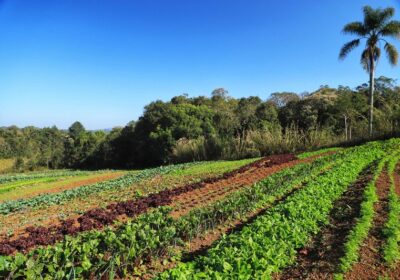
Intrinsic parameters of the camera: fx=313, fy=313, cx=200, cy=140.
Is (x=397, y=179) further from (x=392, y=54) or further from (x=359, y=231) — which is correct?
(x=392, y=54)

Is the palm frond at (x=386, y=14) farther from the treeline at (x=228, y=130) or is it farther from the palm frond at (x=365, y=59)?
the treeline at (x=228, y=130)

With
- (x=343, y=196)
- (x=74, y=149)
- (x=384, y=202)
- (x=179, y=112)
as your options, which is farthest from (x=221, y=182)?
(x=74, y=149)

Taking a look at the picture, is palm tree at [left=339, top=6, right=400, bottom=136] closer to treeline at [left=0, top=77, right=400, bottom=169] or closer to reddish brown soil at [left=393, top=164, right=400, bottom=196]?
treeline at [left=0, top=77, right=400, bottom=169]

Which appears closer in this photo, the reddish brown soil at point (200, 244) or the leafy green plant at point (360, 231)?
the leafy green plant at point (360, 231)

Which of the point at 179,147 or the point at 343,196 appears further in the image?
the point at 179,147

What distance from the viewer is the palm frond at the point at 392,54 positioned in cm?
1809

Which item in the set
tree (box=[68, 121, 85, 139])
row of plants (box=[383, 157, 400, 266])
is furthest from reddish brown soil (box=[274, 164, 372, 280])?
tree (box=[68, 121, 85, 139])

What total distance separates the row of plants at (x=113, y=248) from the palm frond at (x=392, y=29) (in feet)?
56.6

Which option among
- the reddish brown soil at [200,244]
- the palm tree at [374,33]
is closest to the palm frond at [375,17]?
the palm tree at [374,33]

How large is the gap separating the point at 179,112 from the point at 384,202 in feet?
87.6

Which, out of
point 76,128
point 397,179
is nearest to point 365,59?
point 397,179

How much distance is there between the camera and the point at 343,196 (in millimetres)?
7441

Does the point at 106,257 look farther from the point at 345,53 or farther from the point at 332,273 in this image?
the point at 345,53

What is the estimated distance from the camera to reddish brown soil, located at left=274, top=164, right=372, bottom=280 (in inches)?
160
